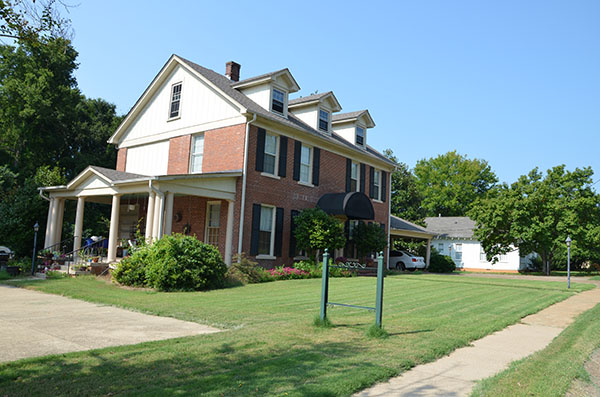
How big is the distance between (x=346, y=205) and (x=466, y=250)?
83.8ft

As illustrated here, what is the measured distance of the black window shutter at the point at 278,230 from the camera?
62.8ft

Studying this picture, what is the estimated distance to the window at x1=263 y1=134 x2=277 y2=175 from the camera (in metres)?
19.1

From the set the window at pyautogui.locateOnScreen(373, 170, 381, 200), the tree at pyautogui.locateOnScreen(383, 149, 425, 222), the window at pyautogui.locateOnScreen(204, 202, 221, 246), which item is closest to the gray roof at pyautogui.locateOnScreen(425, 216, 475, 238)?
the tree at pyautogui.locateOnScreen(383, 149, 425, 222)

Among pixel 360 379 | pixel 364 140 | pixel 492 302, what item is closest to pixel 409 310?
pixel 492 302

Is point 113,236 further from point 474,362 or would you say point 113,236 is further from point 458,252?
point 458,252

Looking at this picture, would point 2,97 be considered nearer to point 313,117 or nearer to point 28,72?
point 28,72

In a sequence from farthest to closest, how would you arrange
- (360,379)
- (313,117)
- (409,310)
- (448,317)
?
(313,117)
(409,310)
(448,317)
(360,379)

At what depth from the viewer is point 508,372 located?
5.27 meters

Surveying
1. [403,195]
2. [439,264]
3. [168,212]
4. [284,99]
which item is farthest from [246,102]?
[403,195]

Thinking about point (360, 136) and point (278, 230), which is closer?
point (278, 230)

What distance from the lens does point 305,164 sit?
21.2 meters

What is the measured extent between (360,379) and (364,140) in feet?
74.9

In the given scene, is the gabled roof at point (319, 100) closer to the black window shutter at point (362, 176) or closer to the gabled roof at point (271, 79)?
the gabled roof at point (271, 79)

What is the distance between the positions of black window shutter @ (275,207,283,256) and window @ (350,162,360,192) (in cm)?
592
